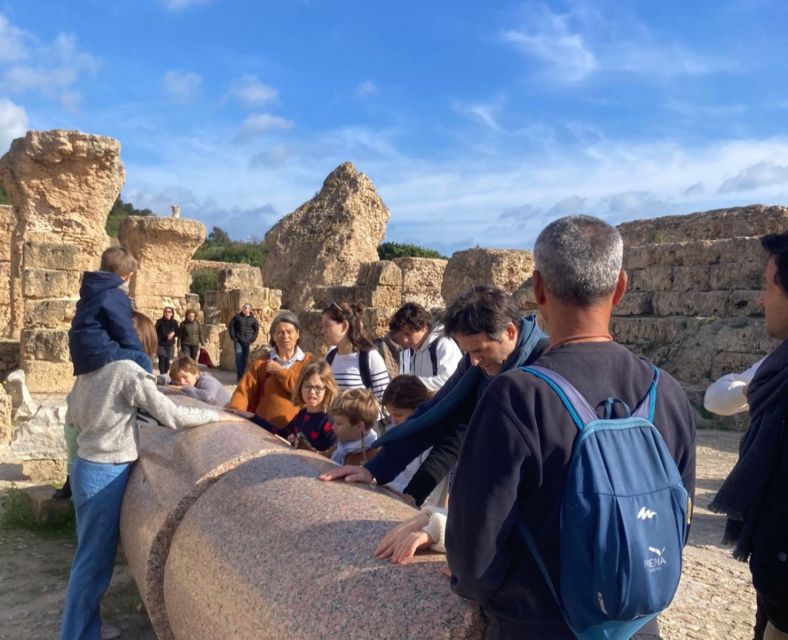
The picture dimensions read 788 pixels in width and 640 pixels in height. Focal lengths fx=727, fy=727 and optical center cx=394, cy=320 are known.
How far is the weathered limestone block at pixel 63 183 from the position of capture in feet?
46.3

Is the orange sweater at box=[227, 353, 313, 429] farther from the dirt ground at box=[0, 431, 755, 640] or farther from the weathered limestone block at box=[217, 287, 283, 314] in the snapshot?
the weathered limestone block at box=[217, 287, 283, 314]

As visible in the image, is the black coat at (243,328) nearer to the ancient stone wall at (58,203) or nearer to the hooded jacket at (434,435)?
the ancient stone wall at (58,203)

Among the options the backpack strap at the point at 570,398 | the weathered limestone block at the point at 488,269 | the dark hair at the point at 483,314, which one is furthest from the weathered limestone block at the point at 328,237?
the backpack strap at the point at 570,398

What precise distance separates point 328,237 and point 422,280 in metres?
2.96

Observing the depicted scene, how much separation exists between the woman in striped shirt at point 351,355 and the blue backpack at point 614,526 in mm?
3352

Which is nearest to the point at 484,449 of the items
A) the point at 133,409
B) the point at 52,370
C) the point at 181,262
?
the point at 133,409

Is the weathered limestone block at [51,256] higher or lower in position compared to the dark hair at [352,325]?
higher

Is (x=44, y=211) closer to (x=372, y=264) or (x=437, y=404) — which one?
(x=372, y=264)

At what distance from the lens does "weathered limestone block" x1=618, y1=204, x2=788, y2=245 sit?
15906mm

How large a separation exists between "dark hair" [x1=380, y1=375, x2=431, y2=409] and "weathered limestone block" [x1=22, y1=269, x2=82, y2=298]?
9901 millimetres

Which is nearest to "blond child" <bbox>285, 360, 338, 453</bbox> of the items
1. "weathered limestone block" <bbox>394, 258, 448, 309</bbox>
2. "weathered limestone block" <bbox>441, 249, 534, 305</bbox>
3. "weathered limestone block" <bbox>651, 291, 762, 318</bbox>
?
"weathered limestone block" <bbox>651, 291, 762, 318</bbox>

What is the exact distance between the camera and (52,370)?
11.6 meters

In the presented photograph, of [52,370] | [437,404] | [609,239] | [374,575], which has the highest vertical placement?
[609,239]

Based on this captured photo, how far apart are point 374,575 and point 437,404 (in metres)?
0.77
